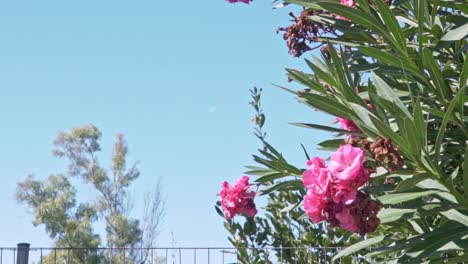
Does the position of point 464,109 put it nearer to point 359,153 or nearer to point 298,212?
point 359,153

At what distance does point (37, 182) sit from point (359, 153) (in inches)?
1040

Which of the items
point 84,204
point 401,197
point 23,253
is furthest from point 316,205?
point 84,204

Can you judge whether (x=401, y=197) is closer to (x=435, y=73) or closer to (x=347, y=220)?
(x=347, y=220)

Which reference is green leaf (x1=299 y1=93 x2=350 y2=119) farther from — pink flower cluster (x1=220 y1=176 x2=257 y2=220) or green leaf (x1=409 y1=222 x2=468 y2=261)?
pink flower cluster (x1=220 y1=176 x2=257 y2=220)

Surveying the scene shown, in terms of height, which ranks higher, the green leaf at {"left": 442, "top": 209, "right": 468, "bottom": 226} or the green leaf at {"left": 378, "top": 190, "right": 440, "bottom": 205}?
the green leaf at {"left": 378, "top": 190, "right": 440, "bottom": 205}

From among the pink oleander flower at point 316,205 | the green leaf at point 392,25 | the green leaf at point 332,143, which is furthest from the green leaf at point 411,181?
the green leaf at point 332,143

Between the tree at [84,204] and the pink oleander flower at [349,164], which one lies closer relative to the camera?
the pink oleander flower at [349,164]

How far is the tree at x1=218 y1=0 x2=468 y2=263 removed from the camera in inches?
85.8

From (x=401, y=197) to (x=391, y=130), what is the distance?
32 centimetres

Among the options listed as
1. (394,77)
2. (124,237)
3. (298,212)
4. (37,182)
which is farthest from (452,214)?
(37,182)

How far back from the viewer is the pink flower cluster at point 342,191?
2170 millimetres

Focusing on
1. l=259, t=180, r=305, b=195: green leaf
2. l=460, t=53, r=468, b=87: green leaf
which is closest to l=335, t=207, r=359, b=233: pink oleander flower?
l=460, t=53, r=468, b=87: green leaf

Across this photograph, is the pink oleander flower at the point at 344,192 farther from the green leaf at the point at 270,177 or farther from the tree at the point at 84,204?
the tree at the point at 84,204

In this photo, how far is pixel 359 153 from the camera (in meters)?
2.16
